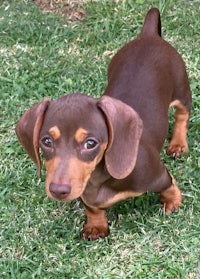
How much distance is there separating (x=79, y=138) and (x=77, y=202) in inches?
44.7

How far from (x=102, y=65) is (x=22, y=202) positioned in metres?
1.57

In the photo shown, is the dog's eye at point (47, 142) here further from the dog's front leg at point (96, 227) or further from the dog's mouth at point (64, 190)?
the dog's front leg at point (96, 227)

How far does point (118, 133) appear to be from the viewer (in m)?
3.46

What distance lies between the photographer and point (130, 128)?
137 inches

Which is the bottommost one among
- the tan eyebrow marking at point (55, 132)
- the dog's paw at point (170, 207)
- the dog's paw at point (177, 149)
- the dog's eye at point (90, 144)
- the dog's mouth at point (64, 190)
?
the dog's paw at point (170, 207)

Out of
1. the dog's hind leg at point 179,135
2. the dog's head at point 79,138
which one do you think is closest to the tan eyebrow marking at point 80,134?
the dog's head at point 79,138

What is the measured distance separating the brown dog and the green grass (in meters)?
0.14

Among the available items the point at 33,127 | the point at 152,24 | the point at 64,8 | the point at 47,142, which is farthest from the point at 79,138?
the point at 64,8

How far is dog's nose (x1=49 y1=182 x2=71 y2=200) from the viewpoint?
3.30 metres

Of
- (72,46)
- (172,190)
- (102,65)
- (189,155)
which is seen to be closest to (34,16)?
(72,46)

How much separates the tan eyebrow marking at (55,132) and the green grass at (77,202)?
93cm

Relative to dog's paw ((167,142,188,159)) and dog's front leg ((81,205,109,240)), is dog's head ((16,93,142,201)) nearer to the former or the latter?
dog's front leg ((81,205,109,240))

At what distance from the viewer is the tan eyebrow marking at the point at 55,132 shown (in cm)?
336

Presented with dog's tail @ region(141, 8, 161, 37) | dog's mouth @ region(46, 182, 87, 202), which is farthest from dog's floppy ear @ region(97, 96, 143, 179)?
dog's tail @ region(141, 8, 161, 37)
